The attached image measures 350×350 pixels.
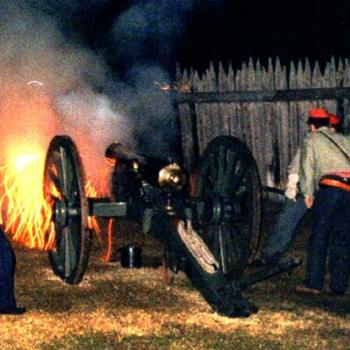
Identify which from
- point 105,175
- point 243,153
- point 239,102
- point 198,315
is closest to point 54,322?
point 198,315

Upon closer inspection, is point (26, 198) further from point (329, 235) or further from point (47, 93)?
point (329, 235)

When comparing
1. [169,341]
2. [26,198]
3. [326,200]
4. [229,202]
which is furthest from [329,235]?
[26,198]

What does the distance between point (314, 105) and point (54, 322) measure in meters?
5.87

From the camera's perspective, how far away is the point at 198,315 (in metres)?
6.82

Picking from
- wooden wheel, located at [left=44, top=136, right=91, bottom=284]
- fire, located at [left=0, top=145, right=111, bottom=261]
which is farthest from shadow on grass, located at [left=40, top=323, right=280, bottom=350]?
fire, located at [left=0, top=145, right=111, bottom=261]

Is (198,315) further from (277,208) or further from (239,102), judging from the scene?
(239,102)

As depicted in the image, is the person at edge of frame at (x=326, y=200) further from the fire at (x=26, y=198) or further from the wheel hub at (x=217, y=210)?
the fire at (x=26, y=198)

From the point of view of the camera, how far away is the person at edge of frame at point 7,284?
6.78 metres

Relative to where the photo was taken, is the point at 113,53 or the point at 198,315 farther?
the point at 113,53

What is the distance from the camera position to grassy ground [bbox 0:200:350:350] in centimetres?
618

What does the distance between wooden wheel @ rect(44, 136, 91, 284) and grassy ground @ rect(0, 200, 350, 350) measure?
0.20m

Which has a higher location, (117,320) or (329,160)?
(329,160)

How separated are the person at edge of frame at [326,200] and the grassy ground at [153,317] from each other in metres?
0.17

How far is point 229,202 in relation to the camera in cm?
773
